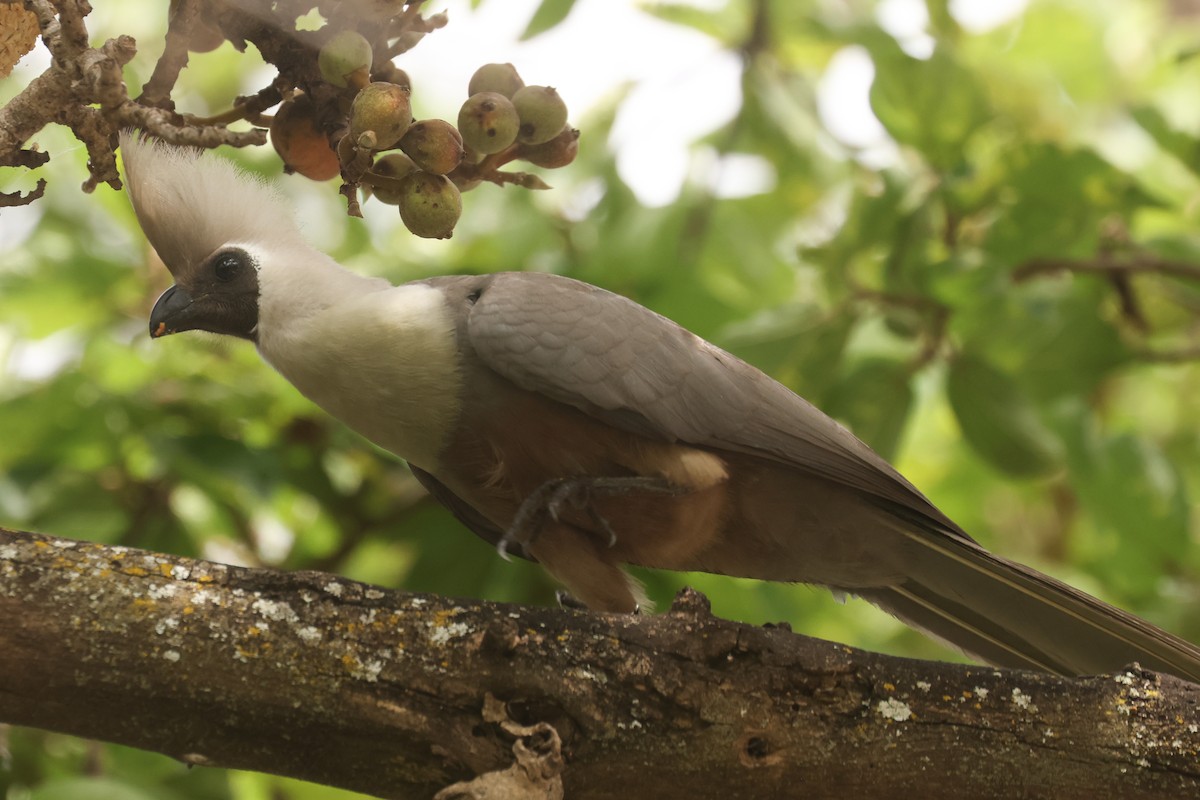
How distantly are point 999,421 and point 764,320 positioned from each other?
2.76 feet

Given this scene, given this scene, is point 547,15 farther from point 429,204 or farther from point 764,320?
point 429,204

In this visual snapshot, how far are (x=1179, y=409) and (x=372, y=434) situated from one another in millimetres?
4462

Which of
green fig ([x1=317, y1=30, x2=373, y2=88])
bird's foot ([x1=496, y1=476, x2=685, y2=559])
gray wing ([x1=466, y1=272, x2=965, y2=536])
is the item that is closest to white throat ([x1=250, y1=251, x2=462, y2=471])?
gray wing ([x1=466, y1=272, x2=965, y2=536])

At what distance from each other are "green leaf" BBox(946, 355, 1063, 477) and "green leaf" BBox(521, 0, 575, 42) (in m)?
1.75

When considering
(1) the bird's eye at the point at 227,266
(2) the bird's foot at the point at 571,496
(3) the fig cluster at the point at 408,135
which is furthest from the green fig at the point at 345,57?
(2) the bird's foot at the point at 571,496

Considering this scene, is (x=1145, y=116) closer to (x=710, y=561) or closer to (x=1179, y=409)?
(x=1179, y=409)

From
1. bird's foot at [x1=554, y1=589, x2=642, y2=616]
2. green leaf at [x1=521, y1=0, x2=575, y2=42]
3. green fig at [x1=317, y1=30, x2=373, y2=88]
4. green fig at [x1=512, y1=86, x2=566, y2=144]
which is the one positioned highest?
green leaf at [x1=521, y1=0, x2=575, y2=42]

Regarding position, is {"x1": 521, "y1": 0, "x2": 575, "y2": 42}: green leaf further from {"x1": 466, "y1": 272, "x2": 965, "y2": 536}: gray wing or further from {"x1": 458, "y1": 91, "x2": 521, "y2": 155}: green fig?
{"x1": 458, "y1": 91, "x2": 521, "y2": 155}: green fig

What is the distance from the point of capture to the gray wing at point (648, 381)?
9.06 feet

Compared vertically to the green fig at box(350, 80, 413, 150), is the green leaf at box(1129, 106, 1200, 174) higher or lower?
higher

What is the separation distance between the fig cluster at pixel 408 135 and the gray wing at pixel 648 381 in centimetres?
58

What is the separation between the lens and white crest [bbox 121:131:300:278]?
2.56m

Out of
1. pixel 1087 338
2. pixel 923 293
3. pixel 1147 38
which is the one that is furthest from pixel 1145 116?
pixel 1147 38

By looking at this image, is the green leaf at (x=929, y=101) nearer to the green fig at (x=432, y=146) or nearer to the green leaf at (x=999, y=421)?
the green leaf at (x=999, y=421)
